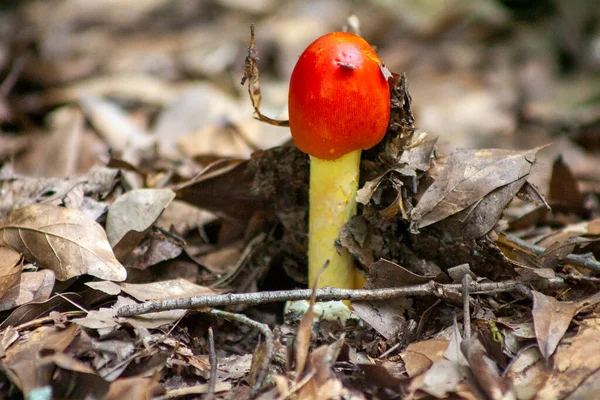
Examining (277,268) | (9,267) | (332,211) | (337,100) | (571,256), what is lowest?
(277,268)

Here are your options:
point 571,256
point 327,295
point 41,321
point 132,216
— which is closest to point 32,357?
point 41,321

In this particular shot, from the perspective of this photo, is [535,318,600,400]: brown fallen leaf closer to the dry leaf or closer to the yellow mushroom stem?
the dry leaf

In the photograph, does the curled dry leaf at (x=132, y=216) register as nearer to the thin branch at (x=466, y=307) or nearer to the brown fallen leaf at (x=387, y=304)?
the brown fallen leaf at (x=387, y=304)

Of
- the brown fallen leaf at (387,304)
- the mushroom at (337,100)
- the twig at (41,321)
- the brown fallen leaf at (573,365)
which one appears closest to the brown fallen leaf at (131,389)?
the twig at (41,321)

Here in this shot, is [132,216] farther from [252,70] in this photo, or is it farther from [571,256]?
[571,256]

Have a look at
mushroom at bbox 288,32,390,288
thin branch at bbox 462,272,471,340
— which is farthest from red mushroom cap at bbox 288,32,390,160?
thin branch at bbox 462,272,471,340

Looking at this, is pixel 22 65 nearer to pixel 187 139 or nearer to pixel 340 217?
pixel 187 139

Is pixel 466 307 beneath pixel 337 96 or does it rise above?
beneath
